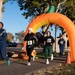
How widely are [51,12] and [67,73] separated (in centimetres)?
938

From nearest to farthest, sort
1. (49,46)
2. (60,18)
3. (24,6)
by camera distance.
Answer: (49,46) → (60,18) → (24,6)

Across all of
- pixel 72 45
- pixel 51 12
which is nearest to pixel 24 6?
pixel 51 12

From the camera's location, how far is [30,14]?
4062 centimetres

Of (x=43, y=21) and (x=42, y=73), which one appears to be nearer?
(x=42, y=73)

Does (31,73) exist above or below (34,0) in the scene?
below

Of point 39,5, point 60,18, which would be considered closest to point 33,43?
point 60,18

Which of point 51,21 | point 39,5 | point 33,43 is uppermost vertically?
point 39,5

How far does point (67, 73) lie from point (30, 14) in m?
29.3

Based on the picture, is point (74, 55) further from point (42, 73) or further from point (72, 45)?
point (42, 73)

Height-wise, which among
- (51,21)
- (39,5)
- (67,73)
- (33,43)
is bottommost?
(67,73)

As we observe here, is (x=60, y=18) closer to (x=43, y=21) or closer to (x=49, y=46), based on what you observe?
(x=43, y=21)

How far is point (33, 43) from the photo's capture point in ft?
50.2

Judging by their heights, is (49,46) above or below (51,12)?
below

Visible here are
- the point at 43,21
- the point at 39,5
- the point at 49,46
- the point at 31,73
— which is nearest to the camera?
the point at 31,73
